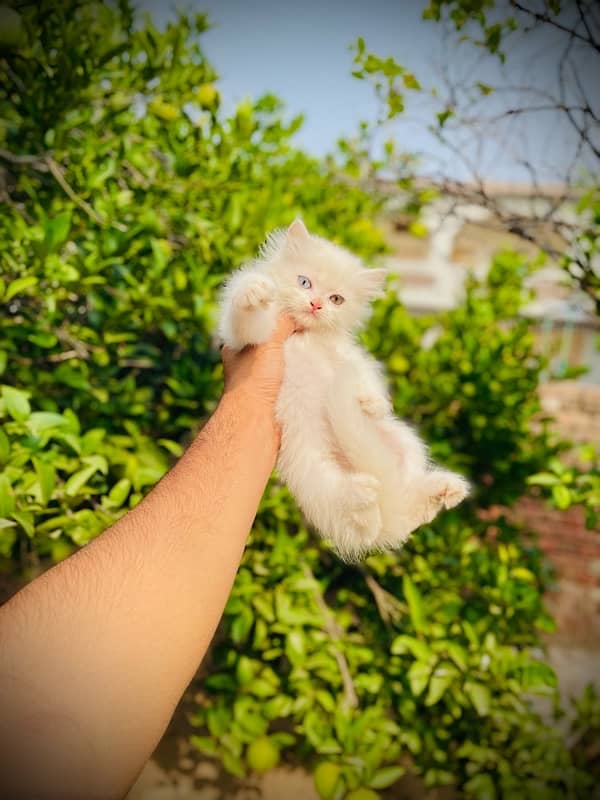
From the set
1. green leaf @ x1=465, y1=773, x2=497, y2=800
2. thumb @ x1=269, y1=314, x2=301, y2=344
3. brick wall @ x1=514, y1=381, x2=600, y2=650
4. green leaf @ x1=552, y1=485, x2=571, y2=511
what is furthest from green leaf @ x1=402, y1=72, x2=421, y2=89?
brick wall @ x1=514, y1=381, x2=600, y2=650

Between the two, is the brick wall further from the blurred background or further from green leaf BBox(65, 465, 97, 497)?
green leaf BBox(65, 465, 97, 497)

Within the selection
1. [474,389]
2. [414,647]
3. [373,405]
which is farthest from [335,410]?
[474,389]

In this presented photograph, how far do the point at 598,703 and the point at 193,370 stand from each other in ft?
9.75

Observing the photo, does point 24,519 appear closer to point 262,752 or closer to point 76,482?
point 76,482

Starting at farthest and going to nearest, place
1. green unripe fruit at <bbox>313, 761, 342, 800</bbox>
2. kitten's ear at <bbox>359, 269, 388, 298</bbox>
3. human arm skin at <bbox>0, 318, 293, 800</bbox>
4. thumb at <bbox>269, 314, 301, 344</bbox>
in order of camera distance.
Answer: green unripe fruit at <bbox>313, 761, 342, 800</bbox> < kitten's ear at <bbox>359, 269, 388, 298</bbox> < thumb at <bbox>269, 314, 301, 344</bbox> < human arm skin at <bbox>0, 318, 293, 800</bbox>

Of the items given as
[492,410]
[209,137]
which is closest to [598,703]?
[492,410]

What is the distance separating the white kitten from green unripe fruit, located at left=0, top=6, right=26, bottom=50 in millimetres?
1414

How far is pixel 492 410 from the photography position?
12.6 feet

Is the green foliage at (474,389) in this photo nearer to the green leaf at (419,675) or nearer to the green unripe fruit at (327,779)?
the green leaf at (419,675)

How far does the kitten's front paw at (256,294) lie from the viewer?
1580mm

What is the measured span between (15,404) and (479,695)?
222cm

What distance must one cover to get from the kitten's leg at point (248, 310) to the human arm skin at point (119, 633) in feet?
1.23

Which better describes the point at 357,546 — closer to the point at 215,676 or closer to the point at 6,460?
the point at 6,460

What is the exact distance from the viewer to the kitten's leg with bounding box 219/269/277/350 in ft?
5.22
